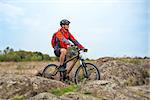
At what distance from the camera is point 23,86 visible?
10.5 metres

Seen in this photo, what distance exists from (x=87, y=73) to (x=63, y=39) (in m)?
1.18

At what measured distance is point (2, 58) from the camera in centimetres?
2097

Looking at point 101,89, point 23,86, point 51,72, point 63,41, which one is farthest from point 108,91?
point 51,72

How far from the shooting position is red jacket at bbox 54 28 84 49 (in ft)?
40.1

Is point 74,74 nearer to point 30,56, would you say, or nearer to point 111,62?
point 111,62

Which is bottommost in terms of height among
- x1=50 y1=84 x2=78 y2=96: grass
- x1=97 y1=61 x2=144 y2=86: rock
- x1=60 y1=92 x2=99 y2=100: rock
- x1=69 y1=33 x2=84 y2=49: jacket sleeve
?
x1=60 y1=92 x2=99 y2=100: rock

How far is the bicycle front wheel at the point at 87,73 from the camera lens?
1221 cm

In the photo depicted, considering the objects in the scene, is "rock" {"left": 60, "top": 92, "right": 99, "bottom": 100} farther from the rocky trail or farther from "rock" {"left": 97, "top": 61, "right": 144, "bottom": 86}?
"rock" {"left": 97, "top": 61, "right": 144, "bottom": 86}

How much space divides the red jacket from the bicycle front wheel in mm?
626

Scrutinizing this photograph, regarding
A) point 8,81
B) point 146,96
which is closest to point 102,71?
point 146,96

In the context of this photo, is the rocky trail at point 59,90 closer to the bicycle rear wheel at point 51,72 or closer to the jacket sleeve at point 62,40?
the jacket sleeve at point 62,40

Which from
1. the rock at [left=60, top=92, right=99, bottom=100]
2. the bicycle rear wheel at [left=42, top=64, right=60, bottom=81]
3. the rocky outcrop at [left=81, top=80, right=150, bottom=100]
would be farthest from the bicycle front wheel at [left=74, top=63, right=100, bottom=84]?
the rock at [left=60, top=92, right=99, bottom=100]

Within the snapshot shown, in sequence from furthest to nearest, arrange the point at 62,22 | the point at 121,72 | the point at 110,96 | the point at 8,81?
1. the point at 121,72
2. the point at 62,22
3. the point at 8,81
4. the point at 110,96

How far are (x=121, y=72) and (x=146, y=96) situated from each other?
104 inches
